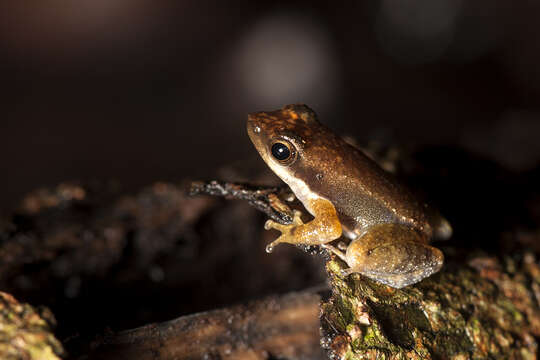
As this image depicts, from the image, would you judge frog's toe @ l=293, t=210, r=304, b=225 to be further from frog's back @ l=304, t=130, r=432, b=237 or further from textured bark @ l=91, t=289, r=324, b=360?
textured bark @ l=91, t=289, r=324, b=360

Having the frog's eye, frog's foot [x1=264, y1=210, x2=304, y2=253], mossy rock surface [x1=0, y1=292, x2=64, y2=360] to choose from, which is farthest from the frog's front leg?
mossy rock surface [x1=0, y1=292, x2=64, y2=360]

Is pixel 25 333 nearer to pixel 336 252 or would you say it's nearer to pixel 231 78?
pixel 336 252

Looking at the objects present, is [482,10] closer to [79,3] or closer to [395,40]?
[395,40]

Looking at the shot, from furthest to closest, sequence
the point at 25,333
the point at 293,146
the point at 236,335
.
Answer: the point at 293,146, the point at 236,335, the point at 25,333

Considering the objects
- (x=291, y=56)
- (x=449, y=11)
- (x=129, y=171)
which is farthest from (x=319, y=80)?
(x=129, y=171)

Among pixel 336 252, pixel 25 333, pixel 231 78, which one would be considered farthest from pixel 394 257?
pixel 231 78

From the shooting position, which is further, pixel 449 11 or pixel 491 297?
pixel 449 11

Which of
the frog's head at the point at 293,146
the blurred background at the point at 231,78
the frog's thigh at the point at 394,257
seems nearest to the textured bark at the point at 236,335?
the frog's thigh at the point at 394,257

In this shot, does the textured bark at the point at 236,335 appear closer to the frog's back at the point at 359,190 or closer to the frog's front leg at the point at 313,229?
the frog's front leg at the point at 313,229
